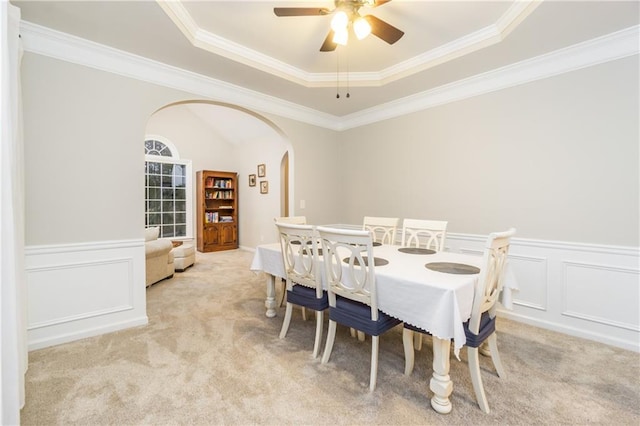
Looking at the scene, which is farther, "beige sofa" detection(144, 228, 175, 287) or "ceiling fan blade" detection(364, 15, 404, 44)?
"beige sofa" detection(144, 228, 175, 287)

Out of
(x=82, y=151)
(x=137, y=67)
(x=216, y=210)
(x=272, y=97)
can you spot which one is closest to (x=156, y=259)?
(x=82, y=151)

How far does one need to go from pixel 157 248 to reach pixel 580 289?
191 inches

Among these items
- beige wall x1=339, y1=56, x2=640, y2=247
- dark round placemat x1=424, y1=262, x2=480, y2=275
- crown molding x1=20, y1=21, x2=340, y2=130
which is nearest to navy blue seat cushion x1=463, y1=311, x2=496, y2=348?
dark round placemat x1=424, y1=262, x2=480, y2=275

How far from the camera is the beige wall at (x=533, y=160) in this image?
7.82 ft

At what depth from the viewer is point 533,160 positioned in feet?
9.15

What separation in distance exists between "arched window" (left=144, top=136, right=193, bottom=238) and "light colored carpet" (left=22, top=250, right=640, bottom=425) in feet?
14.9

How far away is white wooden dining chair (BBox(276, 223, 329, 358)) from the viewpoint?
2.16 meters

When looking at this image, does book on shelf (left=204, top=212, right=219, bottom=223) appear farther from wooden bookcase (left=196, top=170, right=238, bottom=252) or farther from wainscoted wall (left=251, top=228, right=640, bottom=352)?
wainscoted wall (left=251, top=228, right=640, bottom=352)

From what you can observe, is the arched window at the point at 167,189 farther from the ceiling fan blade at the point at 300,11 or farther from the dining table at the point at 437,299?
the dining table at the point at 437,299

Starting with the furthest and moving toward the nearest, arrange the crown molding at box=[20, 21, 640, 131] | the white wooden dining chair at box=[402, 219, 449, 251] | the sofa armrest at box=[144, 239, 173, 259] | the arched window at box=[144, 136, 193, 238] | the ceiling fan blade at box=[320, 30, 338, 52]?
the arched window at box=[144, 136, 193, 238] < the sofa armrest at box=[144, 239, 173, 259] < the white wooden dining chair at box=[402, 219, 449, 251] < the crown molding at box=[20, 21, 640, 131] < the ceiling fan blade at box=[320, 30, 338, 52]

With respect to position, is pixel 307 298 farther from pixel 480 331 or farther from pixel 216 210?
pixel 216 210

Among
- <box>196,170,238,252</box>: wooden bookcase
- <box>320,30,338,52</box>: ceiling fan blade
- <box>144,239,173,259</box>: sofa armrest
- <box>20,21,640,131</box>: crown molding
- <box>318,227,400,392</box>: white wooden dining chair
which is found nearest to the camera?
<box>318,227,400,392</box>: white wooden dining chair

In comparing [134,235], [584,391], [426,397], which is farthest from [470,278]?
[134,235]

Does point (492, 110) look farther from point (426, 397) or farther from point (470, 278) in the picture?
point (426, 397)
